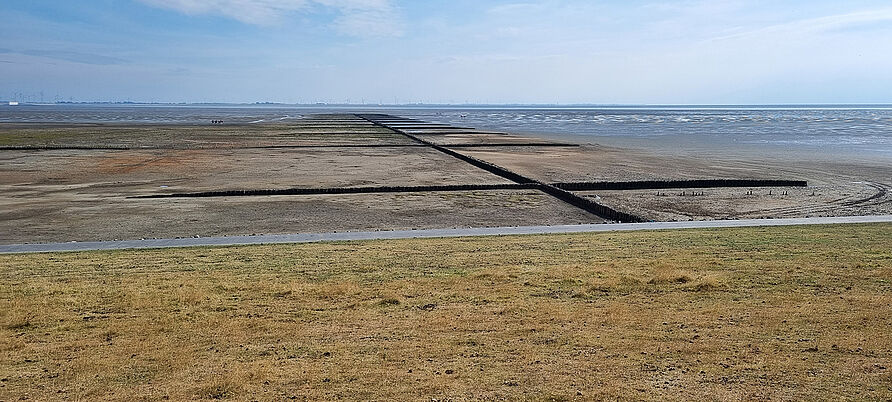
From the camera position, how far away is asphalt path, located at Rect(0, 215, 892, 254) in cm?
1839

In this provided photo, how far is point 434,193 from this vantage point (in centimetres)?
3131

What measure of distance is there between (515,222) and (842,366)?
16034 millimetres

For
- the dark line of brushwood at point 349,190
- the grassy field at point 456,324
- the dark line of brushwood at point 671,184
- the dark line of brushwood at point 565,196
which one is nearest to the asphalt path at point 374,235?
the dark line of brushwood at point 565,196

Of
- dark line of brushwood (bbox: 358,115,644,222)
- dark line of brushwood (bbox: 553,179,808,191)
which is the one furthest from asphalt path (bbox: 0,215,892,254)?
dark line of brushwood (bbox: 553,179,808,191)

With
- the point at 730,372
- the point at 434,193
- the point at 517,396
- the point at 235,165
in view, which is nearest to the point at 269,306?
the point at 517,396

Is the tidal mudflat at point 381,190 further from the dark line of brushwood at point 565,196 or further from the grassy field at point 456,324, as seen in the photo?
the grassy field at point 456,324

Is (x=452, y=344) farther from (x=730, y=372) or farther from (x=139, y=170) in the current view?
(x=139, y=170)

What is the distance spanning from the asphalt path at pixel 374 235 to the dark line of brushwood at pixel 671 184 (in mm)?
10471

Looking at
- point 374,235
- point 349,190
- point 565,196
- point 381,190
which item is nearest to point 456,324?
point 374,235

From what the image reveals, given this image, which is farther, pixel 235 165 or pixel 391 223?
pixel 235 165

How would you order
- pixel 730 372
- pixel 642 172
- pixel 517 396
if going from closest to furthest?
pixel 517 396
pixel 730 372
pixel 642 172

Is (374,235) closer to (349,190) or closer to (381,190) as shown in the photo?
(381,190)

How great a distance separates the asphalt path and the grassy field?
6.85ft

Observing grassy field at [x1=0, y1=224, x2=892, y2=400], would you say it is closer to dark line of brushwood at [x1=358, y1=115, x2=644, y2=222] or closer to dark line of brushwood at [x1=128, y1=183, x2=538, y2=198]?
dark line of brushwood at [x1=358, y1=115, x2=644, y2=222]
